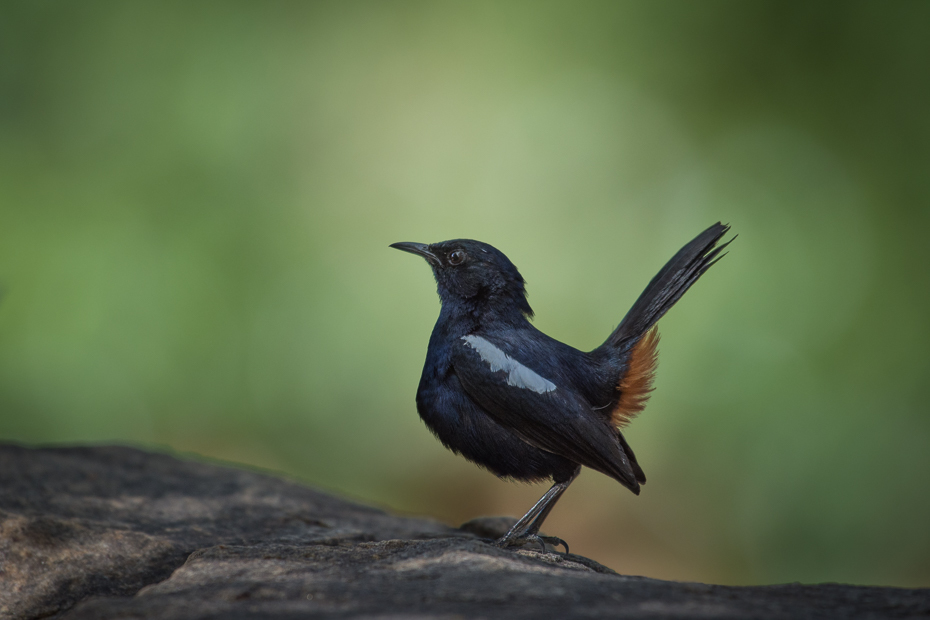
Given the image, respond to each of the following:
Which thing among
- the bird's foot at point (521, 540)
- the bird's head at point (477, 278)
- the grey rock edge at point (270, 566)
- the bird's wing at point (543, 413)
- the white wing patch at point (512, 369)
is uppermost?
the bird's head at point (477, 278)

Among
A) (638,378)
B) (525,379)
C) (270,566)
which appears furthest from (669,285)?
(270,566)

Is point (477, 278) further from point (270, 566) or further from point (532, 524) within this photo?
point (270, 566)

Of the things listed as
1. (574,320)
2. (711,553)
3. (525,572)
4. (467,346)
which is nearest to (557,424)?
(467,346)

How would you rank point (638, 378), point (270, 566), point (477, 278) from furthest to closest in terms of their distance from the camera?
point (477, 278), point (638, 378), point (270, 566)

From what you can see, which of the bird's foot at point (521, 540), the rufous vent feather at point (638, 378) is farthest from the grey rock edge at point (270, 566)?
the rufous vent feather at point (638, 378)

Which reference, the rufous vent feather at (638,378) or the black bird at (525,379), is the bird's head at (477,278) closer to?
the black bird at (525,379)

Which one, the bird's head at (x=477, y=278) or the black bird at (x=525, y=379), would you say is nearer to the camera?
the black bird at (x=525, y=379)

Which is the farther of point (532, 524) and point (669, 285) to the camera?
point (669, 285)

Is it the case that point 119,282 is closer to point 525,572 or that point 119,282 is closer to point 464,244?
point 464,244
